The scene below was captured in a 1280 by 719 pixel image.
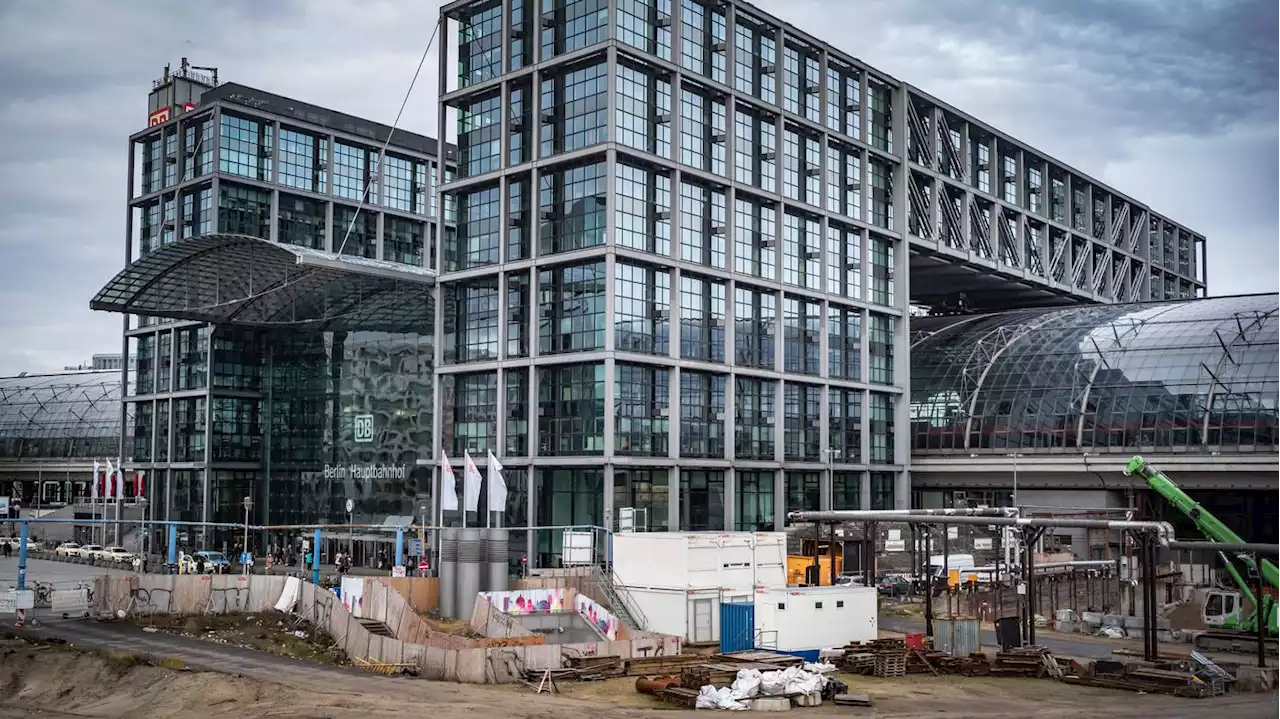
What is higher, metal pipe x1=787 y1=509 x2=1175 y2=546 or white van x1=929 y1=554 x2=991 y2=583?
metal pipe x1=787 y1=509 x2=1175 y2=546

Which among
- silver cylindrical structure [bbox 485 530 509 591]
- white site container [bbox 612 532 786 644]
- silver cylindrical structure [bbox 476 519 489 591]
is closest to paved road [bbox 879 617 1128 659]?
white site container [bbox 612 532 786 644]

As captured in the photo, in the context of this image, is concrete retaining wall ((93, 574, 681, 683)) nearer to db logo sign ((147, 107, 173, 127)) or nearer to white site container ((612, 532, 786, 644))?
white site container ((612, 532, 786, 644))

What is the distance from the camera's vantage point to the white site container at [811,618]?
54750 mm

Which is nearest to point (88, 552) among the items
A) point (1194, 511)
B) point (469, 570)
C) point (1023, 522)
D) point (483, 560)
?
point (469, 570)

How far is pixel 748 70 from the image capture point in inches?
3396

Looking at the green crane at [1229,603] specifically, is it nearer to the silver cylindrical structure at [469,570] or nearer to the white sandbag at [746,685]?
the white sandbag at [746,685]

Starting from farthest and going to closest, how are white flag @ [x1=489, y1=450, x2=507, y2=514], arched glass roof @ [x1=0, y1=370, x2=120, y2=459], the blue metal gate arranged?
arched glass roof @ [x1=0, y1=370, x2=120, y2=459]
white flag @ [x1=489, y1=450, x2=507, y2=514]
the blue metal gate

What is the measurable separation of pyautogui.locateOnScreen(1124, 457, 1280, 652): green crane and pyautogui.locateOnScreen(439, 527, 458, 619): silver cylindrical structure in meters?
34.5

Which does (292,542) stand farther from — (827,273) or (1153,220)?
(1153,220)

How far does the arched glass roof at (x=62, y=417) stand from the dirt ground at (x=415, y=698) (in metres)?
112

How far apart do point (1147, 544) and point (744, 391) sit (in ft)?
109

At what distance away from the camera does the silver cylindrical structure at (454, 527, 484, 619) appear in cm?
6016

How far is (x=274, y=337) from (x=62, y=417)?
73462 millimetres

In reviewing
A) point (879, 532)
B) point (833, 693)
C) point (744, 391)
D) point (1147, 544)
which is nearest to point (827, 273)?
point (744, 391)
